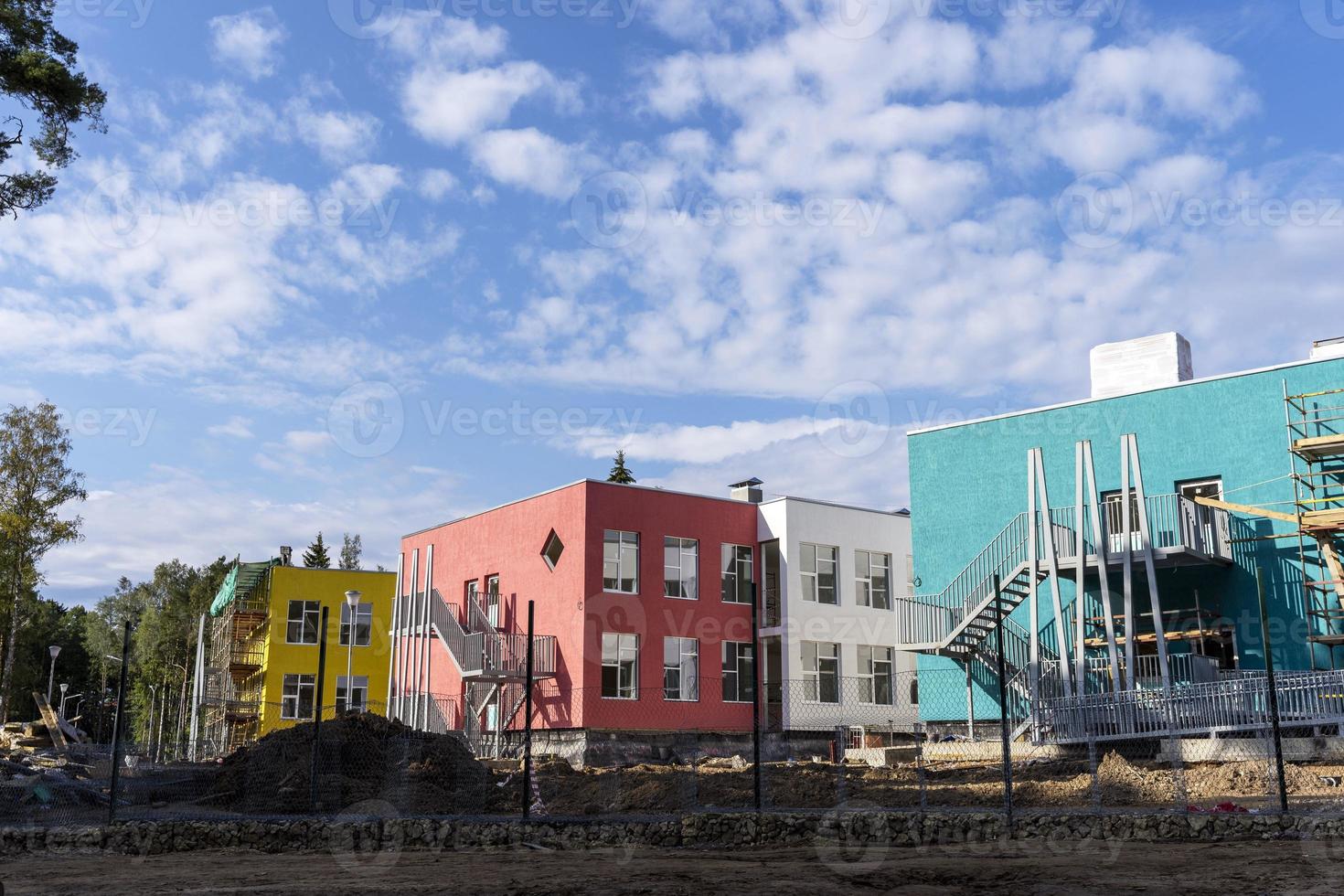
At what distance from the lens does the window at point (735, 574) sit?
34.0 metres

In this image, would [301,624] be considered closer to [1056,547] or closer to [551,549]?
[551,549]

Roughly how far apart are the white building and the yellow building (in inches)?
696

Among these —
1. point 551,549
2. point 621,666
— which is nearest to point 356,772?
point 621,666

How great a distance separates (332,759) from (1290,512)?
1993 cm

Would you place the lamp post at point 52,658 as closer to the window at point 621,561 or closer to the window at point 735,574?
the window at point 621,561

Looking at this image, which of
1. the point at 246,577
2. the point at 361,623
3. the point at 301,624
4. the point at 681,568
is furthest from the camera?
the point at 246,577

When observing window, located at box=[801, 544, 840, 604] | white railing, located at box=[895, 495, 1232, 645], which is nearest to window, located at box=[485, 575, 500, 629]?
window, located at box=[801, 544, 840, 604]

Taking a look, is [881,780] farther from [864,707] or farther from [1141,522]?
[864,707]

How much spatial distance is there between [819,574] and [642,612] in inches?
228

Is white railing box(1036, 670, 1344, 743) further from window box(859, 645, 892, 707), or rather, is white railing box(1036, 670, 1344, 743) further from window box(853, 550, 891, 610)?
window box(853, 550, 891, 610)

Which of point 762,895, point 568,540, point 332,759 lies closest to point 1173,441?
point 568,540

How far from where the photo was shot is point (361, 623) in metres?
46.2

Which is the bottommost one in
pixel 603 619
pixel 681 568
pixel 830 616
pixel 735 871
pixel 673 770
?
pixel 735 871

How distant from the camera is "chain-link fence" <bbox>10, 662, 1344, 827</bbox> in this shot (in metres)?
17.0
